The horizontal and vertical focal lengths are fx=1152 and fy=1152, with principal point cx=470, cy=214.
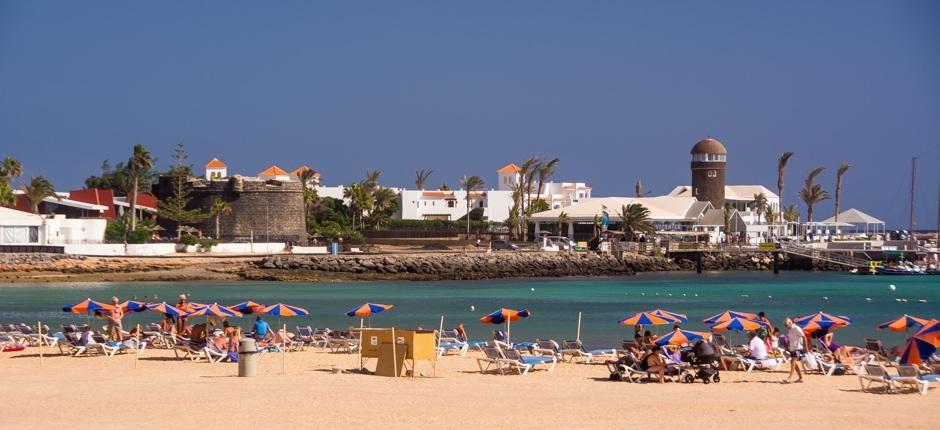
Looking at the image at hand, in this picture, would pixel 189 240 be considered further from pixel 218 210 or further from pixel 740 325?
pixel 740 325

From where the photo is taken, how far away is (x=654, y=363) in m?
19.2

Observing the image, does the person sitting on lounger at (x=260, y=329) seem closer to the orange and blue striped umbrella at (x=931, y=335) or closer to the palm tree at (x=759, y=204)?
the orange and blue striped umbrella at (x=931, y=335)

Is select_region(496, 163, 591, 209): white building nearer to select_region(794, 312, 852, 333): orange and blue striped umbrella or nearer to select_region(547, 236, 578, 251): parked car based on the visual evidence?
select_region(547, 236, 578, 251): parked car

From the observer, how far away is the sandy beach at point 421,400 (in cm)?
1485

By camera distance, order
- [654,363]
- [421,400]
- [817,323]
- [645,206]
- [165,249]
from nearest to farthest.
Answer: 1. [421,400]
2. [654,363]
3. [817,323]
4. [165,249]
5. [645,206]

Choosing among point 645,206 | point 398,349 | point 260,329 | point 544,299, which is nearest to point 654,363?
point 398,349

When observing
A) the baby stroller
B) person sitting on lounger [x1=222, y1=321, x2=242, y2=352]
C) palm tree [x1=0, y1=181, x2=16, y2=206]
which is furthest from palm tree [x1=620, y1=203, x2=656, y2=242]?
the baby stroller

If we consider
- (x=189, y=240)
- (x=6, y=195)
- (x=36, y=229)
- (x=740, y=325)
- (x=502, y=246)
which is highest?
(x=6, y=195)

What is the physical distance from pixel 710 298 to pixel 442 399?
3516 centimetres

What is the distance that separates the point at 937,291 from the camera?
58.6 metres

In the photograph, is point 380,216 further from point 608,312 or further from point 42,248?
point 608,312

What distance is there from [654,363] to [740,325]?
4011 millimetres

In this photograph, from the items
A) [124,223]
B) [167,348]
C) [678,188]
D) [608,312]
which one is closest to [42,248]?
[124,223]

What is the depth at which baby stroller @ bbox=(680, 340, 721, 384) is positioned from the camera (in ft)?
63.0
